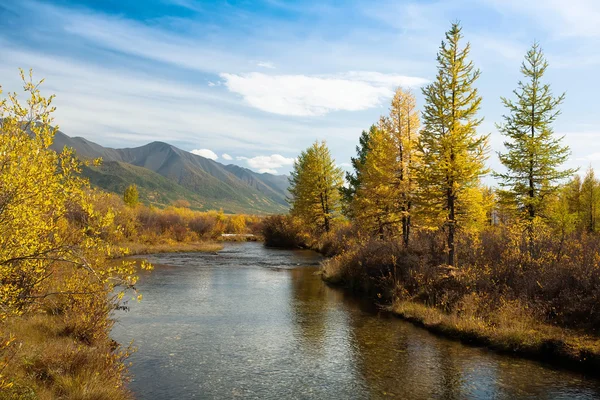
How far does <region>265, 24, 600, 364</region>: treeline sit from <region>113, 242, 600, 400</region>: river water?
93.8 inches

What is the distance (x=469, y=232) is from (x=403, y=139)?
899 cm

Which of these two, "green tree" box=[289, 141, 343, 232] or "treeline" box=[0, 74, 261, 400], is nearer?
"treeline" box=[0, 74, 261, 400]

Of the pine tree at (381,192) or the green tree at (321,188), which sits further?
the green tree at (321,188)

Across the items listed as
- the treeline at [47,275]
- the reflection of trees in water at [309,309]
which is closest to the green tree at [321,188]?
the reflection of trees in water at [309,309]

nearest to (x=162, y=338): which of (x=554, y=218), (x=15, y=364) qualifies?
(x=15, y=364)

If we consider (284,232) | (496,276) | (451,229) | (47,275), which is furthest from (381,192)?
(284,232)

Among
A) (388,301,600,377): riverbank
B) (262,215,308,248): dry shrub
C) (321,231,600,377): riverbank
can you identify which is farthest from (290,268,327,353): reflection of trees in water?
(262,215,308,248): dry shrub

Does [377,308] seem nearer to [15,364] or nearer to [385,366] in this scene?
[385,366]

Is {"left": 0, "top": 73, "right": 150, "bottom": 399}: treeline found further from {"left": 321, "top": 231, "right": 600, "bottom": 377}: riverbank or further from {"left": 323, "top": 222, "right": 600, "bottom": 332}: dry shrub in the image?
{"left": 323, "top": 222, "right": 600, "bottom": 332}: dry shrub

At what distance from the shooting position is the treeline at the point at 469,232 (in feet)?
54.9

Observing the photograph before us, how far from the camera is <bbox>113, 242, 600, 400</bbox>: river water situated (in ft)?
37.2

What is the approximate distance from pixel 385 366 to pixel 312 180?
1597 inches

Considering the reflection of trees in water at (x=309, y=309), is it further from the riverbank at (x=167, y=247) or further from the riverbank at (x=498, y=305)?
the riverbank at (x=167, y=247)

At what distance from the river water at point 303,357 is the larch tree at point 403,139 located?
959 centimetres
